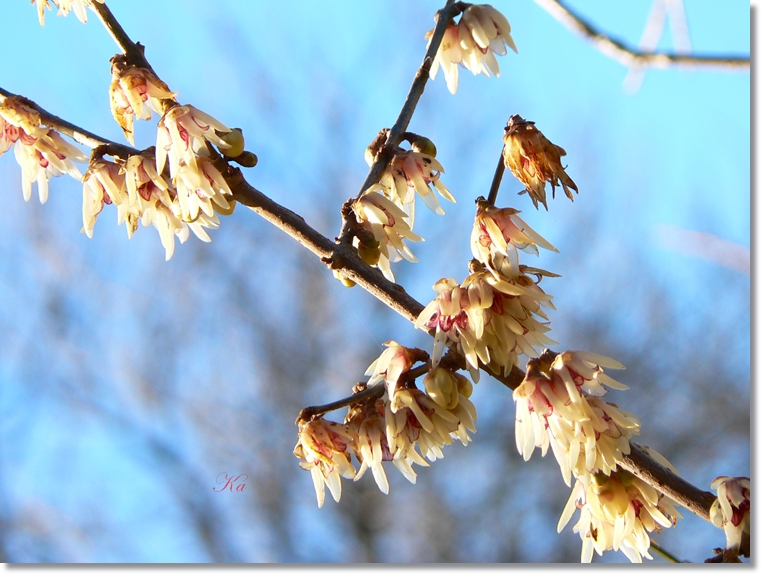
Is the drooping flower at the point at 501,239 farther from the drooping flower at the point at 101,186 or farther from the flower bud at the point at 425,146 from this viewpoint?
the drooping flower at the point at 101,186

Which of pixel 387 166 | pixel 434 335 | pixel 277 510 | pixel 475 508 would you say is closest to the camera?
pixel 434 335

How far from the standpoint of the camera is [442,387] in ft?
2.02

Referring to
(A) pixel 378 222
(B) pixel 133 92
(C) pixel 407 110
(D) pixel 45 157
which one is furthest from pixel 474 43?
(D) pixel 45 157

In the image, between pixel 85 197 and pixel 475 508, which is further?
pixel 475 508

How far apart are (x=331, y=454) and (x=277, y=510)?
15.2 feet

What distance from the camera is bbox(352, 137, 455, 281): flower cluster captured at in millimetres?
681

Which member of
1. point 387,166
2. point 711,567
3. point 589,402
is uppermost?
point 387,166

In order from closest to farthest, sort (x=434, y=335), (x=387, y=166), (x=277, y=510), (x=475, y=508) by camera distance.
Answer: (x=434, y=335) → (x=387, y=166) → (x=277, y=510) → (x=475, y=508)

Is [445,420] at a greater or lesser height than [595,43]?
lesser

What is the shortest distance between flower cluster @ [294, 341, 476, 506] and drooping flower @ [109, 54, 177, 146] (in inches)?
13.2

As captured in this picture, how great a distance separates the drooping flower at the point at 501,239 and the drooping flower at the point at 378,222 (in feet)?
0.19

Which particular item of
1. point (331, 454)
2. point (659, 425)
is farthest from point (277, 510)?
point (331, 454)

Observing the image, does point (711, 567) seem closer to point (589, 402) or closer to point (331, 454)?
point (589, 402)

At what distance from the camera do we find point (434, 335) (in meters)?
0.63
